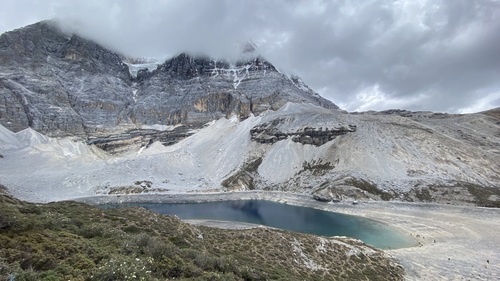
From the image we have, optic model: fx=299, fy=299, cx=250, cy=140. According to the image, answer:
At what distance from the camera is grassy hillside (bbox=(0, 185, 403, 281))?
1028cm

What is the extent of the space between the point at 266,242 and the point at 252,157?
9185 centimetres

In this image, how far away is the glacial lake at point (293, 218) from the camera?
51653 mm

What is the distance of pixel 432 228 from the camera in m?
54.8

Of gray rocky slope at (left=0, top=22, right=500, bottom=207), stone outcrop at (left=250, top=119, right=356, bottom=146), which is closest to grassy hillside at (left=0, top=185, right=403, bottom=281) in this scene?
gray rocky slope at (left=0, top=22, right=500, bottom=207)

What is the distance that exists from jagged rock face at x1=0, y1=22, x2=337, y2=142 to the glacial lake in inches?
3652

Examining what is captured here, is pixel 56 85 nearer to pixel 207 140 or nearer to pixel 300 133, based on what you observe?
pixel 207 140

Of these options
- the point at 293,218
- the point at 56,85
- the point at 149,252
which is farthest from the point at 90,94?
the point at 149,252

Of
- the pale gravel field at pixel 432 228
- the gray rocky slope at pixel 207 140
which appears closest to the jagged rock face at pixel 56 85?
the gray rocky slope at pixel 207 140

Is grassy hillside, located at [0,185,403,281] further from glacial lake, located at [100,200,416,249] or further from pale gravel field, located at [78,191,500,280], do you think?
glacial lake, located at [100,200,416,249]

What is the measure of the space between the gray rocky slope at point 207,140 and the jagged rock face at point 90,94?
673mm

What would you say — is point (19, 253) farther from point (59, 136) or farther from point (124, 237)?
point (59, 136)

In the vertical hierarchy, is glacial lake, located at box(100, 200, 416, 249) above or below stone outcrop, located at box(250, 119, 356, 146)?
below

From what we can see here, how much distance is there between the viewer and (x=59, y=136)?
142m

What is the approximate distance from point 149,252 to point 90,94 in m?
184
